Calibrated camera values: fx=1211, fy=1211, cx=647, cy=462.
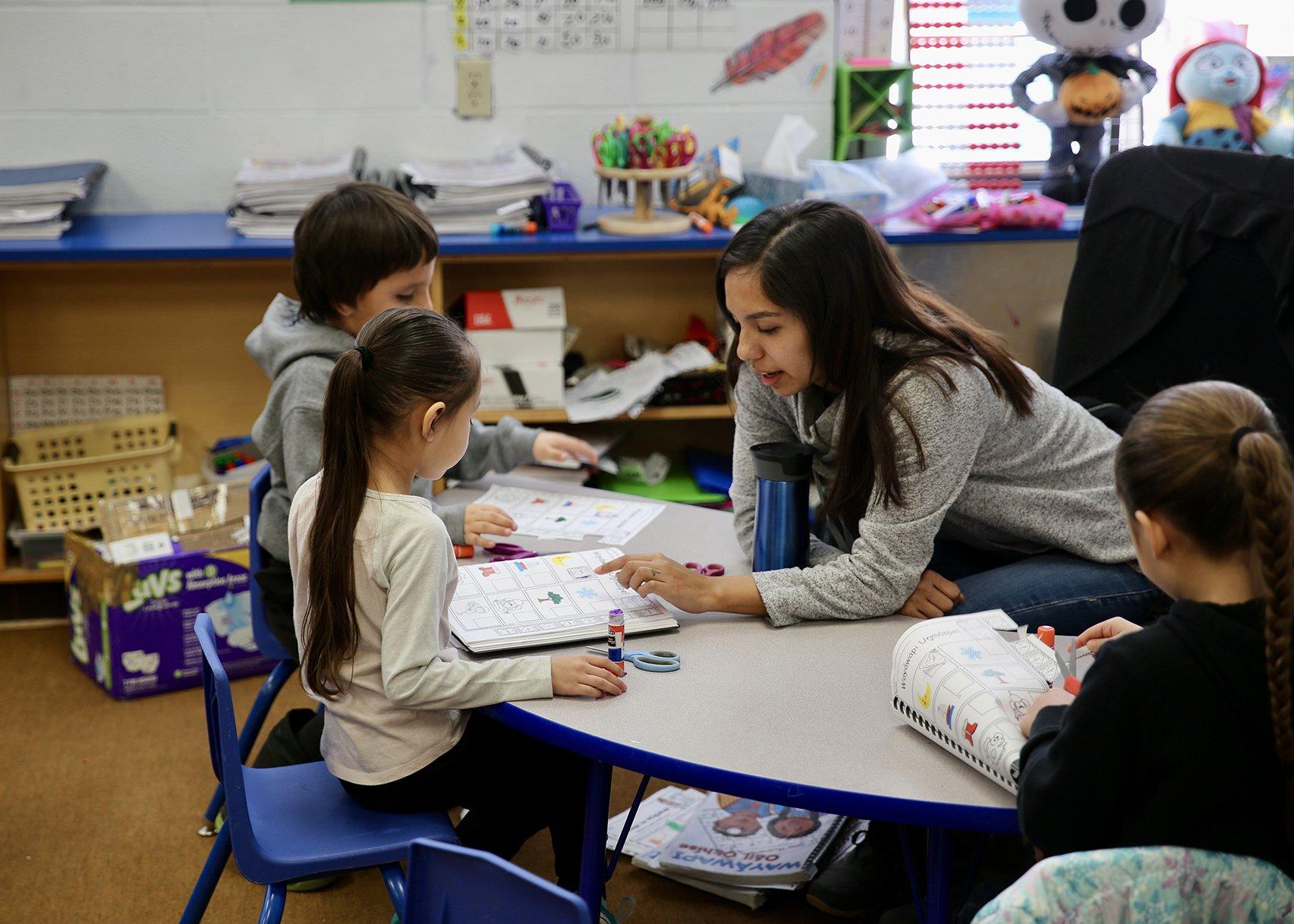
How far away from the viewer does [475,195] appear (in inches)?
100.0

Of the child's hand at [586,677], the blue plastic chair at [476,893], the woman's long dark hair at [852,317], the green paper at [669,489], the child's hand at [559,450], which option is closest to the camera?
the blue plastic chair at [476,893]

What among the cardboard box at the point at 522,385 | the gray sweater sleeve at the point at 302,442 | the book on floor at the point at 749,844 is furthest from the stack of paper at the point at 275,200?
the book on floor at the point at 749,844

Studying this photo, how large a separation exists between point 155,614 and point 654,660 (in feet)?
5.19

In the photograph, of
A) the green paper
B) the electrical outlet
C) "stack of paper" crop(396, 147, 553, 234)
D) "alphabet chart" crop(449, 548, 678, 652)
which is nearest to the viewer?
"alphabet chart" crop(449, 548, 678, 652)

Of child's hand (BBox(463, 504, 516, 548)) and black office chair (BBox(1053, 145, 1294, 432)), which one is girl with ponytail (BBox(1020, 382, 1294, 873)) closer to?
child's hand (BBox(463, 504, 516, 548))

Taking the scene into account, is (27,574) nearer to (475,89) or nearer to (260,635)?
(260,635)

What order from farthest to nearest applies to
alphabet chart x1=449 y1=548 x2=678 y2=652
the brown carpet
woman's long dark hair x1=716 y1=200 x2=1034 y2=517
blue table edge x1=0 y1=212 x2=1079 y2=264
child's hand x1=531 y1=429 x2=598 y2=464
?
1. blue table edge x1=0 y1=212 x2=1079 y2=264
2. child's hand x1=531 y1=429 x2=598 y2=464
3. the brown carpet
4. woman's long dark hair x1=716 y1=200 x2=1034 y2=517
5. alphabet chart x1=449 y1=548 x2=678 y2=652

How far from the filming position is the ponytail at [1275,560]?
36.9 inches

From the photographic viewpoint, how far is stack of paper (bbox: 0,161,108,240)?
8.16 feet

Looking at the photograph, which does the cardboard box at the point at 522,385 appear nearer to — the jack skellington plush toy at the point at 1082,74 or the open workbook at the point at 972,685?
the jack skellington plush toy at the point at 1082,74

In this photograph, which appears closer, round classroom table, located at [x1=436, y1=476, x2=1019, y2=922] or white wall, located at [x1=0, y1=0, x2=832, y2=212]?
round classroom table, located at [x1=436, y1=476, x2=1019, y2=922]

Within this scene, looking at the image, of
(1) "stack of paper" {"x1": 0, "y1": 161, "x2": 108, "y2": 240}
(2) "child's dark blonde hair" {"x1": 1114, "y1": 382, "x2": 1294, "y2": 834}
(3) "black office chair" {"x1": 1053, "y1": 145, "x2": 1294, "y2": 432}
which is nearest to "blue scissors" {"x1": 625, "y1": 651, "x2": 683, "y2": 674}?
(2) "child's dark blonde hair" {"x1": 1114, "y1": 382, "x2": 1294, "y2": 834}

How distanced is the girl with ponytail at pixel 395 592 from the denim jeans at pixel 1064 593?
1.89 feet

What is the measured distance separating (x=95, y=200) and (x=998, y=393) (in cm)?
223
